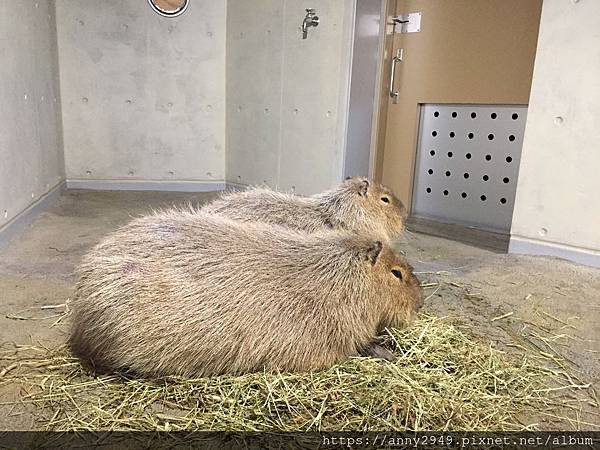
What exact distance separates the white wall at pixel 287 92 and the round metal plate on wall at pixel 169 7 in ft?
1.80

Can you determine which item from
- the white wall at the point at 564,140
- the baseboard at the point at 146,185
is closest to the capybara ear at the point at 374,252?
the white wall at the point at 564,140

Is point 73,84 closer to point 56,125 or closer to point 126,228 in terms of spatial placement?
point 56,125

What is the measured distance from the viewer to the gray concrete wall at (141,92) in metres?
6.03

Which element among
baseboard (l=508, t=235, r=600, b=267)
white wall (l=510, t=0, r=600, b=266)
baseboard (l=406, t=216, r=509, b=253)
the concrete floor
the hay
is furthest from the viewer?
baseboard (l=406, t=216, r=509, b=253)

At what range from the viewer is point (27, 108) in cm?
463

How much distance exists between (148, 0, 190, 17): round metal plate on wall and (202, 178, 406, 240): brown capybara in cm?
389

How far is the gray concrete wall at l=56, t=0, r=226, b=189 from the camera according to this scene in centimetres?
603

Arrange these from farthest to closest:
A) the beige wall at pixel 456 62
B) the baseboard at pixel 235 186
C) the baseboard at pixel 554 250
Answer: the baseboard at pixel 235 186 → the beige wall at pixel 456 62 → the baseboard at pixel 554 250

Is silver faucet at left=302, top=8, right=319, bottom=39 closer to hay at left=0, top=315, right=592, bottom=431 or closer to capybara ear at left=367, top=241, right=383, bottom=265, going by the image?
capybara ear at left=367, top=241, right=383, bottom=265

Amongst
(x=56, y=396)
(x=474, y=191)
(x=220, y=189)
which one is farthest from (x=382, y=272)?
(x=220, y=189)

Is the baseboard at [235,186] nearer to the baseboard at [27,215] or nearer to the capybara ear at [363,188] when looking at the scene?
the baseboard at [27,215]

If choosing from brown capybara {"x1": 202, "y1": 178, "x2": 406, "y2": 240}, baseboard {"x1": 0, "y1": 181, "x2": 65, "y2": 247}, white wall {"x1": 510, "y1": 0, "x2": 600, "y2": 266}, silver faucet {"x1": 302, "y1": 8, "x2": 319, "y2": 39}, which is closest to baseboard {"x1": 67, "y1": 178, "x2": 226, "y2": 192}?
baseboard {"x1": 0, "y1": 181, "x2": 65, "y2": 247}

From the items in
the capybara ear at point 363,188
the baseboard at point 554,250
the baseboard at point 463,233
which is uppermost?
the capybara ear at point 363,188

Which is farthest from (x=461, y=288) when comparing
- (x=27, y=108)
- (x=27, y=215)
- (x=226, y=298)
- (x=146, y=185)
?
(x=146, y=185)
